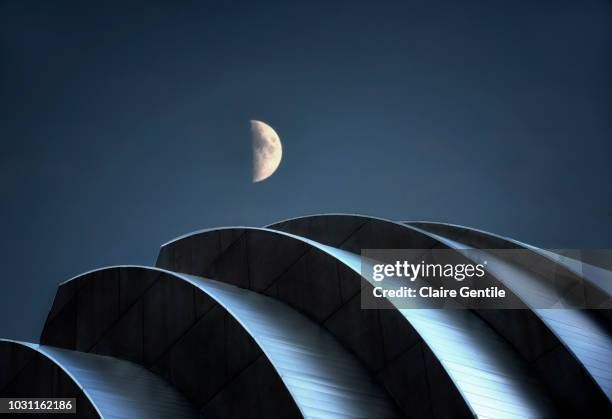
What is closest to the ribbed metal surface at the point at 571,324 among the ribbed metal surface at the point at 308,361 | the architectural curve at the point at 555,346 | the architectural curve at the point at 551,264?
the architectural curve at the point at 555,346

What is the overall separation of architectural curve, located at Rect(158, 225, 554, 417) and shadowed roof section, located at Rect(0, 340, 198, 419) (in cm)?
604

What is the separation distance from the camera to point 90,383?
89.7 ft

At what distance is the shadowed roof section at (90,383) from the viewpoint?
1026 inches

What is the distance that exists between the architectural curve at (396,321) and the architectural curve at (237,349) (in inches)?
25.2

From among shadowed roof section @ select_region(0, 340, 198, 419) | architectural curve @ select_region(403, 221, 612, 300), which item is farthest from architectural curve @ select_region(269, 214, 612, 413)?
shadowed roof section @ select_region(0, 340, 198, 419)

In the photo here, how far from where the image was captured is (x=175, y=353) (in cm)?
2919

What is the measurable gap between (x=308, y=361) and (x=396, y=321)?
3.17m

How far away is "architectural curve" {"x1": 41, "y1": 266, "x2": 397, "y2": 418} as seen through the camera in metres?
25.0

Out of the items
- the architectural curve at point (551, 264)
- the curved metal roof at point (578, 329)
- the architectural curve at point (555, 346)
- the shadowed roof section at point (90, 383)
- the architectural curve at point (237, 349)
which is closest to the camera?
the architectural curve at point (237, 349)

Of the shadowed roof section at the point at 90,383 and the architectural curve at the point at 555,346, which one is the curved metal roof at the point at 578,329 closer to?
the architectural curve at the point at 555,346

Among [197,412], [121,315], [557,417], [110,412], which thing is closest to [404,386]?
[557,417]

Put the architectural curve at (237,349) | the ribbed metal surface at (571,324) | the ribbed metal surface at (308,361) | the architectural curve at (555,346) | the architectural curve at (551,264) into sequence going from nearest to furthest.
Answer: the ribbed metal surface at (308,361), the architectural curve at (237,349), the architectural curve at (555,346), the ribbed metal surface at (571,324), the architectural curve at (551,264)

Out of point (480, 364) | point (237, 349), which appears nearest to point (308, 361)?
point (237, 349)

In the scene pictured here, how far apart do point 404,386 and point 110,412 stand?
915 cm
